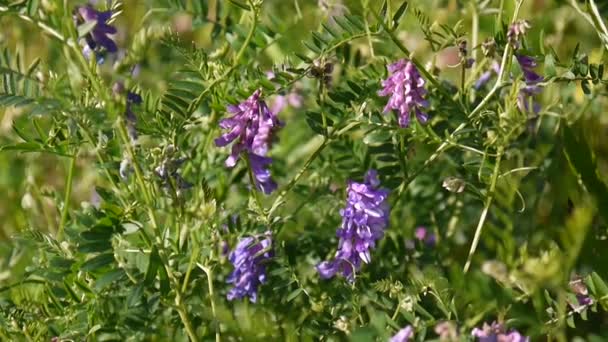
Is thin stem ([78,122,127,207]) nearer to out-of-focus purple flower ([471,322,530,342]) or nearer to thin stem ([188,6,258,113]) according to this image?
thin stem ([188,6,258,113])

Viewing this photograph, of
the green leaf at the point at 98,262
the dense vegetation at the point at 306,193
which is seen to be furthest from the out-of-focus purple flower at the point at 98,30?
the green leaf at the point at 98,262

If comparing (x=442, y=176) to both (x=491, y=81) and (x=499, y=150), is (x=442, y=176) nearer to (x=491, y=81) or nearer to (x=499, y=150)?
(x=491, y=81)

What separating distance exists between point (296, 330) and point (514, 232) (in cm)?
65

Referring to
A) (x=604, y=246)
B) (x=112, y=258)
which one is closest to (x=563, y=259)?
(x=604, y=246)

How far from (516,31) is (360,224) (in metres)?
0.42

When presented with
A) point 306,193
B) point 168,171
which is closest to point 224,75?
point 168,171

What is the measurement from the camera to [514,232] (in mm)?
2180

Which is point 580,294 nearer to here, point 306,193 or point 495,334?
point 495,334

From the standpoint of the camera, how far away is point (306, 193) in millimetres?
2133

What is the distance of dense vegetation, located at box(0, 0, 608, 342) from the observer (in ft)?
5.23

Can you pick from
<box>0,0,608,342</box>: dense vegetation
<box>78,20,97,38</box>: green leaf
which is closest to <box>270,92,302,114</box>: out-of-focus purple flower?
<box>0,0,608,342</box>: dense vegetation

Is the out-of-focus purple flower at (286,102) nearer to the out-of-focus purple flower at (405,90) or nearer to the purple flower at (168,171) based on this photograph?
the out-of-focus purple flower at (405,90)

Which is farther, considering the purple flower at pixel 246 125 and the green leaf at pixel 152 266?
the purple flower at pixel 246 125

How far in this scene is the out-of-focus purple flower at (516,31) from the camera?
1.72m
